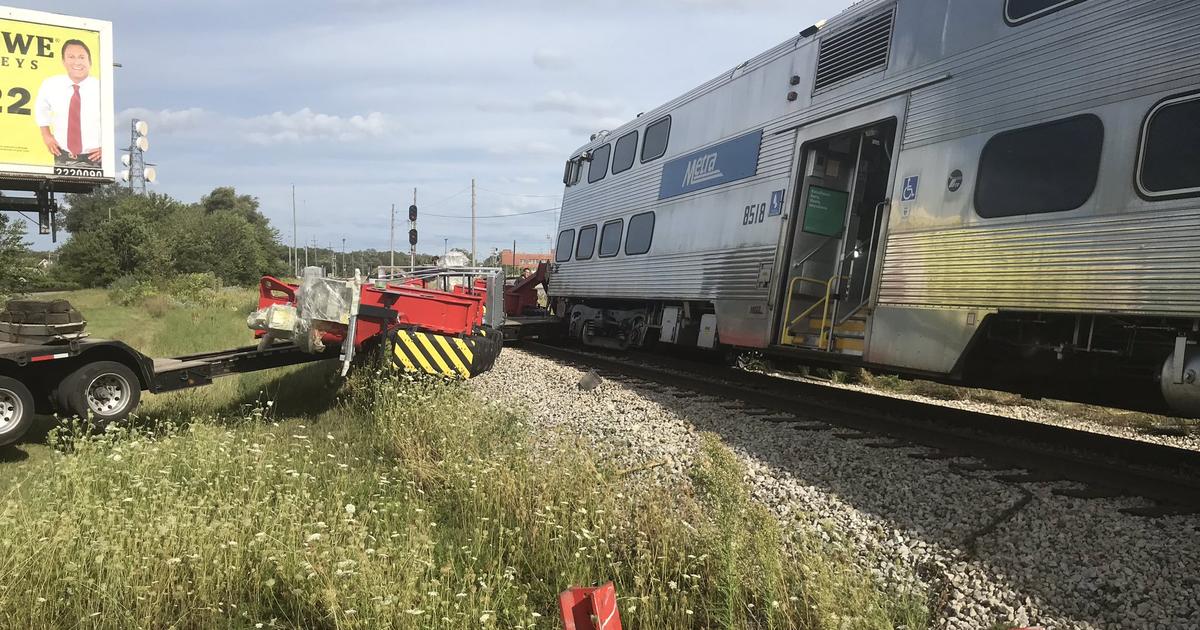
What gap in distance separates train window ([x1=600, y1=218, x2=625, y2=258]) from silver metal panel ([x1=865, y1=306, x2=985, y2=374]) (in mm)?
6429

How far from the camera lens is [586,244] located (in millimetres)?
13711

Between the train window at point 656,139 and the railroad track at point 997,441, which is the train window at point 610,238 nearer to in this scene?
the train window at point 656,139

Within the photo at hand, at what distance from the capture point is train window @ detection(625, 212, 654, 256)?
36.7 ft

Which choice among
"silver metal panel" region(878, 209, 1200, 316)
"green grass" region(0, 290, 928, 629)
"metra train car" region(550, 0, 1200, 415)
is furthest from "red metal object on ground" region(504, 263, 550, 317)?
"green grass" region(0, 290, 928, 629)

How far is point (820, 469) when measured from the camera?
16.0ft

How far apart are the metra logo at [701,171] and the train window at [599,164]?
3364 mm

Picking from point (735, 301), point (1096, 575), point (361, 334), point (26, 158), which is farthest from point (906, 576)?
point (26, 158)

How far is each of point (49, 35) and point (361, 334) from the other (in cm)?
1983

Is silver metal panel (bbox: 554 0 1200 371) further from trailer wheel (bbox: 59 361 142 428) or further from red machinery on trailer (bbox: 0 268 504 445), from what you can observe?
trailer wheel (bbox: 59 361 142 428)

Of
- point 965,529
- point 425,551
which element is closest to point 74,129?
point 425,551

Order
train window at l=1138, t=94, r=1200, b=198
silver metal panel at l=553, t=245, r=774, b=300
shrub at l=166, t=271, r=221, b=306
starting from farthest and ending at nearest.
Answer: shrub at l=166, t=271, r=221, b=306 < silver metal panel at l=553, t=245, r=774, b=300 < train window at l=1138, t=94, r=1200, b=198

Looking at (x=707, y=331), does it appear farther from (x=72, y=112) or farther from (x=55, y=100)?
(x=55, y=100)

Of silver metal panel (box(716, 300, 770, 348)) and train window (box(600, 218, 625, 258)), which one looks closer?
silver metal panel (box(716, 300, 770, 348))

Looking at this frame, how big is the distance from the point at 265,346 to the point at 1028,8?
8.30 meters
